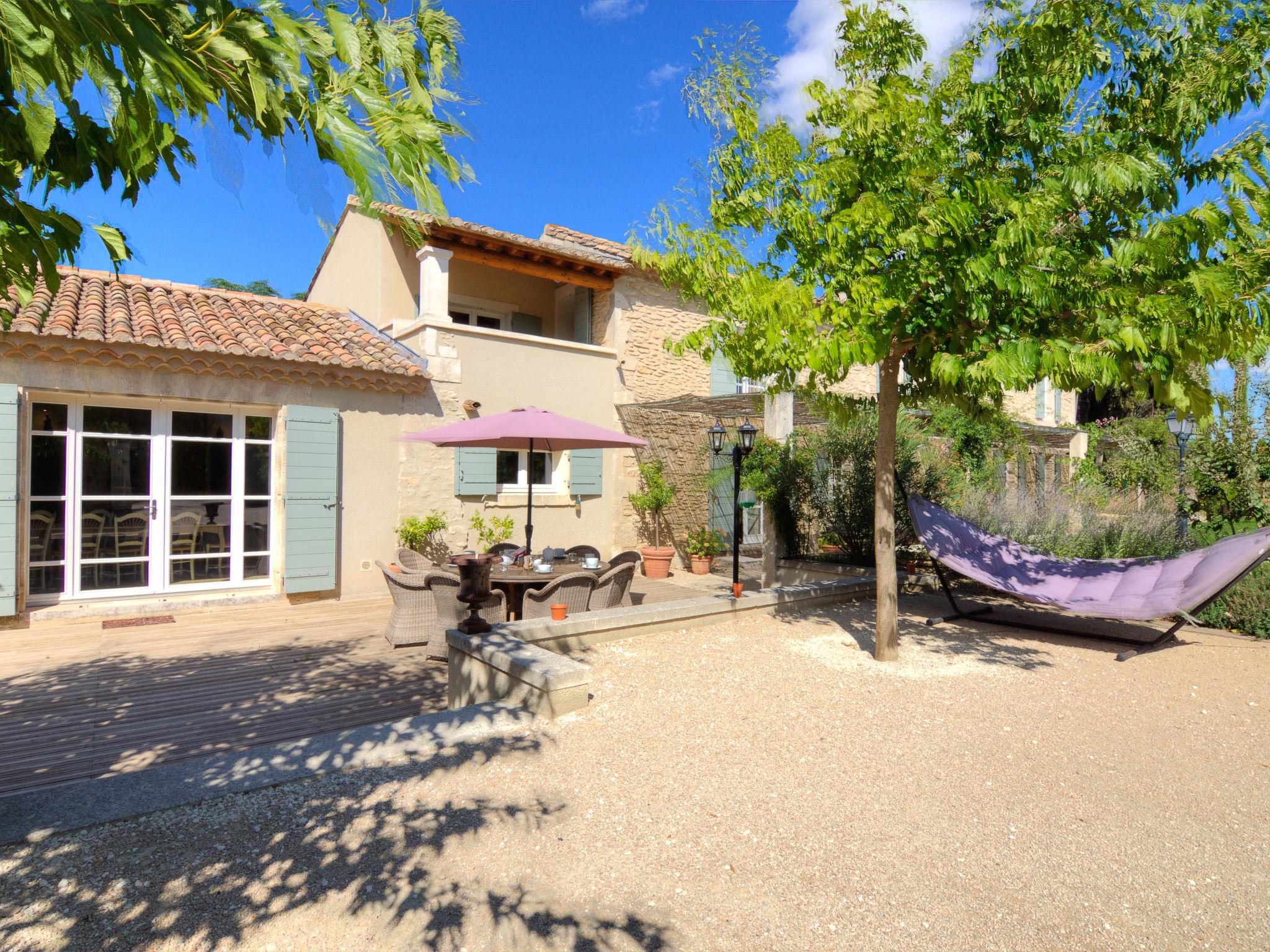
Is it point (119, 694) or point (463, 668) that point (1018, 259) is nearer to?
point (463, 668)

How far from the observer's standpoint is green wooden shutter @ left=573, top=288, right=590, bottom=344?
38.9ft

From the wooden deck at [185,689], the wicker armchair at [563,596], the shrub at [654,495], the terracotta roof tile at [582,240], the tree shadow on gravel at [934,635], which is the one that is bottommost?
the wooden deck at [185,689]

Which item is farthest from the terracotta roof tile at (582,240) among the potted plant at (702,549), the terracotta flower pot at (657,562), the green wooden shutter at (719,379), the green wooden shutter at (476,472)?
the terracotta flower pot at (657,562)

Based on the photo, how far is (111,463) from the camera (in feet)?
24.6

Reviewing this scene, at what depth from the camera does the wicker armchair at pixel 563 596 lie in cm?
578

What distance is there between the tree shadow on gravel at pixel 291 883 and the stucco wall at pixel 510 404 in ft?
21.5

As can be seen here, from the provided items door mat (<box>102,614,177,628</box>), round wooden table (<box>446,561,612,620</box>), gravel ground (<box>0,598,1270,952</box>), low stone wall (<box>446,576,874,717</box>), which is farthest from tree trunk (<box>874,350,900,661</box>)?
door mat (<box>102,614,177,628</box>)

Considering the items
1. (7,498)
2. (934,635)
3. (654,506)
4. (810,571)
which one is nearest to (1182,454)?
(810,571)

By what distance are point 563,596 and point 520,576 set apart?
41 cm

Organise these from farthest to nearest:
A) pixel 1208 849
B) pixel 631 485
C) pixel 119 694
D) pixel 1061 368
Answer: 1. pixel 631 485
2. pixel 119 694
3. pixel 1061 368
4. pixel 1208 849

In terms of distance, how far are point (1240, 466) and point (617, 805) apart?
8.11 metres

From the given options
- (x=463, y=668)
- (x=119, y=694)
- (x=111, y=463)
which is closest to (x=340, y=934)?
(x=463, y=668)

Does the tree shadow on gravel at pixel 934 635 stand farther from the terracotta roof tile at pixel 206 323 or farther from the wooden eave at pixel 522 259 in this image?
the wooden eave at pixel 522 259

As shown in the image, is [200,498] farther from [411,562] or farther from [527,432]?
[527,432]
